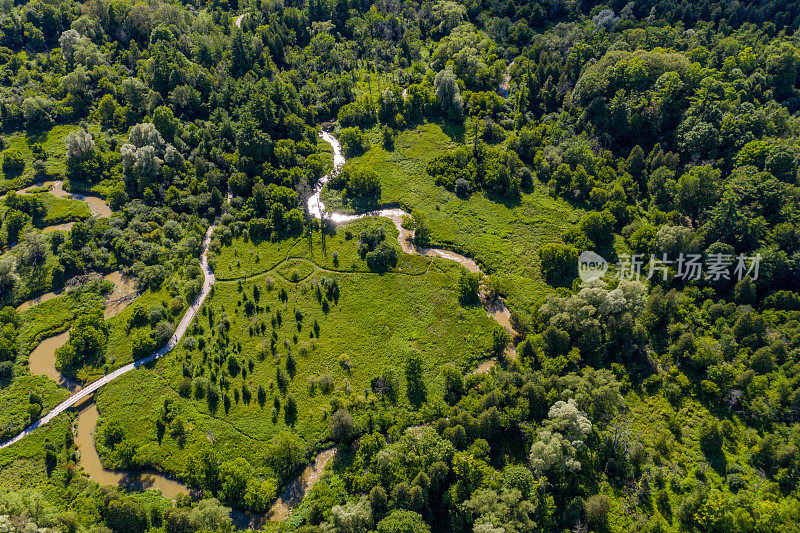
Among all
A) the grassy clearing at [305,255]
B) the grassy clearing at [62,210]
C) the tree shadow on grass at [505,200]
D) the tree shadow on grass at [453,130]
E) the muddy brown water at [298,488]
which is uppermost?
the tree shadow on grass at [453,130]

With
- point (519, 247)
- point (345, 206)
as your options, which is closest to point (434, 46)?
point (345, 206)

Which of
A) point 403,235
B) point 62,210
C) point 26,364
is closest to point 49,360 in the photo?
point 26,364

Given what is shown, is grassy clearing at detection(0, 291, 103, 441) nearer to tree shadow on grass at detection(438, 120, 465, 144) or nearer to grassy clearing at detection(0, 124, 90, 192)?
grassy clearing at detection(0, 124, 90, 192)

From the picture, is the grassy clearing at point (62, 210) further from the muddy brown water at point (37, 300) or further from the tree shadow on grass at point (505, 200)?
the tree shadow on grass at point (505, 200)

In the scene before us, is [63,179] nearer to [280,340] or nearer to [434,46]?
[280,340]

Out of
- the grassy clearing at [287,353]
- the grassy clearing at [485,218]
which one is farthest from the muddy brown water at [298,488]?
the grassy clearing at [485,218]

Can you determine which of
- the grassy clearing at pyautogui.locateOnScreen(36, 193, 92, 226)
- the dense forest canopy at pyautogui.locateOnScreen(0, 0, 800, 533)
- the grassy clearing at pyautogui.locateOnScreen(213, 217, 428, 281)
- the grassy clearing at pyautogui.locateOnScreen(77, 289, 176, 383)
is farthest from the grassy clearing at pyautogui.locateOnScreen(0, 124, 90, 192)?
the grassy clearing at pyautogui.locateOnScreen(213, 217, 428, 281)
